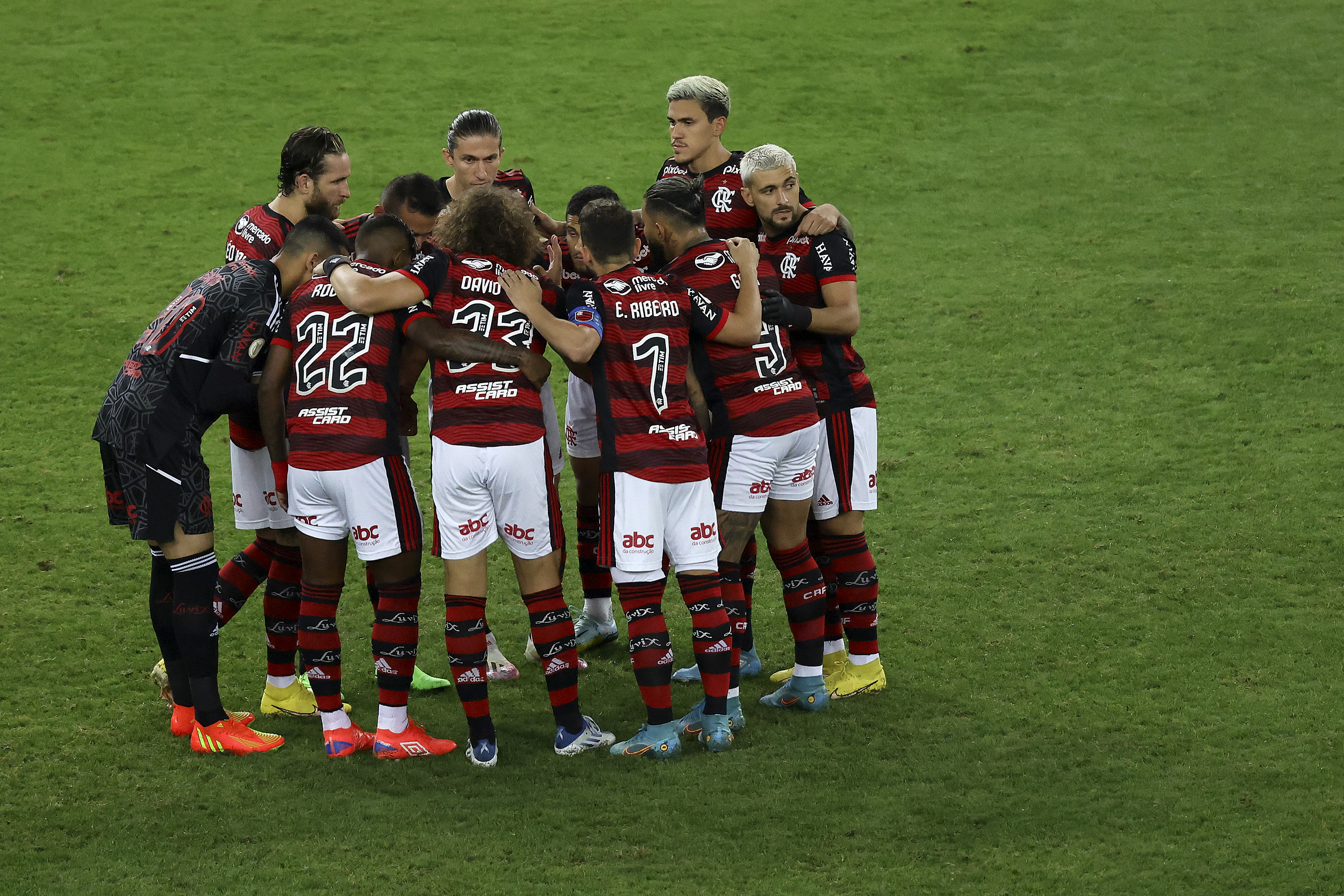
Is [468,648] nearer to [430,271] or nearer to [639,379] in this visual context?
[639,379]

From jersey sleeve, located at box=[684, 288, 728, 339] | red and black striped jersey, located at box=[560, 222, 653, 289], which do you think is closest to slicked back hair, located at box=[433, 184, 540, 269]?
red and black striped jersey, located at box=[560, 222, 653, 289]

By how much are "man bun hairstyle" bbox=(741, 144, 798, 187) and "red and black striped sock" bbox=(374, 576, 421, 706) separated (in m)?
1.96

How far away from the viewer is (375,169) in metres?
11.7

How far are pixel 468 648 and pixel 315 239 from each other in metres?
1.62

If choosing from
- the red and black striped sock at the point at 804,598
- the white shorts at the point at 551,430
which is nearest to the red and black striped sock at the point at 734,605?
the red and black striped sock at the point at 804,598

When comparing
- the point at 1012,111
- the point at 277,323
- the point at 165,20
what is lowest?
the point at 277,323

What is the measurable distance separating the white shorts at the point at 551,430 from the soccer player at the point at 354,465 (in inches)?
19.5

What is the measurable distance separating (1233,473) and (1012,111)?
6.80 m

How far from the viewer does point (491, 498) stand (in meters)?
4.36

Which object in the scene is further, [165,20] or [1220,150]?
[165,20]

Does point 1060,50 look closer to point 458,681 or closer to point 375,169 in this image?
point 375,169

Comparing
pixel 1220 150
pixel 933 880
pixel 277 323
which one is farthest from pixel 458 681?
pixel 1220 150

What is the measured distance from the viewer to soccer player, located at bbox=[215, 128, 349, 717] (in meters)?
4.83

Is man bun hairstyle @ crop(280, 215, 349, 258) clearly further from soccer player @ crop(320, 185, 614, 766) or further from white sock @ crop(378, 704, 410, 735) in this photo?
white sock @ crop(378, 704, 410, 735)
